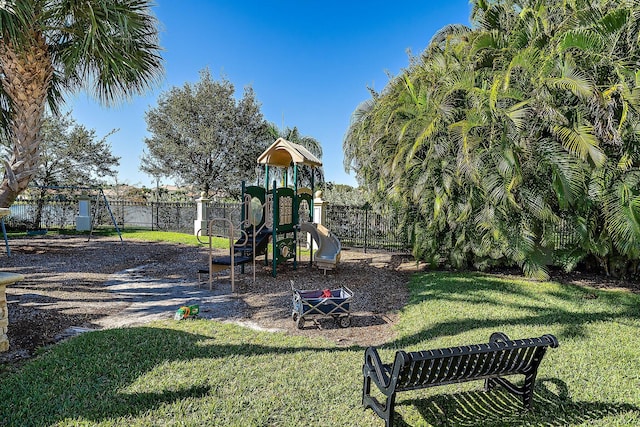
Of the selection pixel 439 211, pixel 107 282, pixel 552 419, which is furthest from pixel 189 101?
pixel 552 419

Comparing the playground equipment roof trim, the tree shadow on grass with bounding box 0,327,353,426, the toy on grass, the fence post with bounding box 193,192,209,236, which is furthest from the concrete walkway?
the fence post with bounding box 193,192,209,236

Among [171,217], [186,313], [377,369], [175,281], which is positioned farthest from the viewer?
[171,217]

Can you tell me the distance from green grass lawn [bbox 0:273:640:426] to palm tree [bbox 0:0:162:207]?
17.3ft

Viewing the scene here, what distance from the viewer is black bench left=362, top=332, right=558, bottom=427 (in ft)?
8.50

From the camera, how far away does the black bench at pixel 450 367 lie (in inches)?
102

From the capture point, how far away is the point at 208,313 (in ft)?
18.6

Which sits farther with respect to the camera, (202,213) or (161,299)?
(202,213)

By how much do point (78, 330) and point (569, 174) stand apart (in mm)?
8481

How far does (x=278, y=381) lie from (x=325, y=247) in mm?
5794

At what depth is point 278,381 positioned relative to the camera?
3359 millimetres

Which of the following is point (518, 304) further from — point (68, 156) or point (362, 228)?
point (68, 156)

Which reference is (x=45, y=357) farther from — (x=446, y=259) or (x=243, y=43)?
(x=243, y=43)

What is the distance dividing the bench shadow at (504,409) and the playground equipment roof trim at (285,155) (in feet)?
21.3

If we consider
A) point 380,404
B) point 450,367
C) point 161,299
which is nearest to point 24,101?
point 161,299
